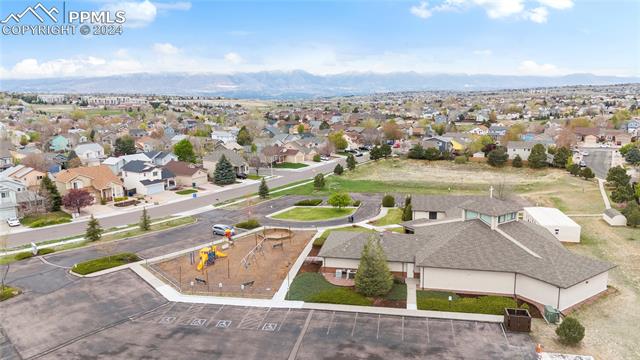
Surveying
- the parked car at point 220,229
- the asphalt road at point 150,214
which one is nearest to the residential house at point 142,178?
the asphalt road at point 150,214

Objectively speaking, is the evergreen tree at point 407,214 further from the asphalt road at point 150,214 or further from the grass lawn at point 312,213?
the asphalt road at point 150,214

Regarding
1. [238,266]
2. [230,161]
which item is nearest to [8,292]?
[238,266]

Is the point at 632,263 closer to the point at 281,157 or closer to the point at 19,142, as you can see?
the point at 281,157

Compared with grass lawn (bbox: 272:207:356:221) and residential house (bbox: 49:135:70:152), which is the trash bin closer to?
grass lawn (bbox: 272:207:356:221)

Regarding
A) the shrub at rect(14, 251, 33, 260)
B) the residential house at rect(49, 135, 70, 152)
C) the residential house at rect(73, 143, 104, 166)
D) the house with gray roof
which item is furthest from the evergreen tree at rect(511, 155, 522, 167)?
the residential house at rect(49, 135, 70, 152)

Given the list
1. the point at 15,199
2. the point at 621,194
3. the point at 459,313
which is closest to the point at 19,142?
the point at 15,199

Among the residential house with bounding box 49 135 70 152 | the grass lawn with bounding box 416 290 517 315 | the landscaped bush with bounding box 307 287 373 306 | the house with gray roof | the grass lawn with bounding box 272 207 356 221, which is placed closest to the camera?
the grass lawn with bounding box 416 290 517 315
